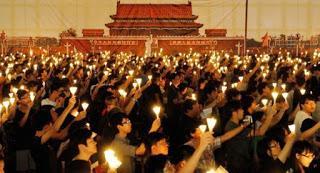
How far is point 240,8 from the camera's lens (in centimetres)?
4116

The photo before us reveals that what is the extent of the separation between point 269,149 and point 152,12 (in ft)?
104

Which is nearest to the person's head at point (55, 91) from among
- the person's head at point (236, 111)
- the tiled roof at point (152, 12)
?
the person's head at point (236, 111)

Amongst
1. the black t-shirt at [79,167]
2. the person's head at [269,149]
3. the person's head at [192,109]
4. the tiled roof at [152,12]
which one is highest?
the tiled roof at [152,12]

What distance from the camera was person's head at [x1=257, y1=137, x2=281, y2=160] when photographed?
20.3 feet

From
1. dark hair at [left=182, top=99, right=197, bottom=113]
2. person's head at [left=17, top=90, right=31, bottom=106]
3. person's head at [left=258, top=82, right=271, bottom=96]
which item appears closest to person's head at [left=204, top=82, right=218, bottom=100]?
person's head at [left=258, top=82, right=271, bottom=96]

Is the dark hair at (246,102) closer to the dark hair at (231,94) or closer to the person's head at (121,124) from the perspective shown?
the dark hair at (231,94)

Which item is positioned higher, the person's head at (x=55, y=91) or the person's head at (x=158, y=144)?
the person's head at (x=55, y=91)

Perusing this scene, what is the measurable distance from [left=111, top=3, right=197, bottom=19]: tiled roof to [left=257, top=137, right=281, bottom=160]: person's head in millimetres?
31219

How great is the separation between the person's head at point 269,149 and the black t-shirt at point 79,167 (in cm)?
180

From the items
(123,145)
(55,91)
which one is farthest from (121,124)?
(55,91)

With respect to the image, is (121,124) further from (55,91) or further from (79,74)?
(79,74)

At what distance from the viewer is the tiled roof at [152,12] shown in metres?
37.2

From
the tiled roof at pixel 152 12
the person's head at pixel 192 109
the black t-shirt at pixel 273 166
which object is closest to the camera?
the black t-shirt at pixel 273 166

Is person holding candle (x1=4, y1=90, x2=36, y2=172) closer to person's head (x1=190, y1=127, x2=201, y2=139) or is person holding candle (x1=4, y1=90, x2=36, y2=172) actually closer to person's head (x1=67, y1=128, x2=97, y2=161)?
person's head (x1=67, y1=128, x2=97, y2=161)
